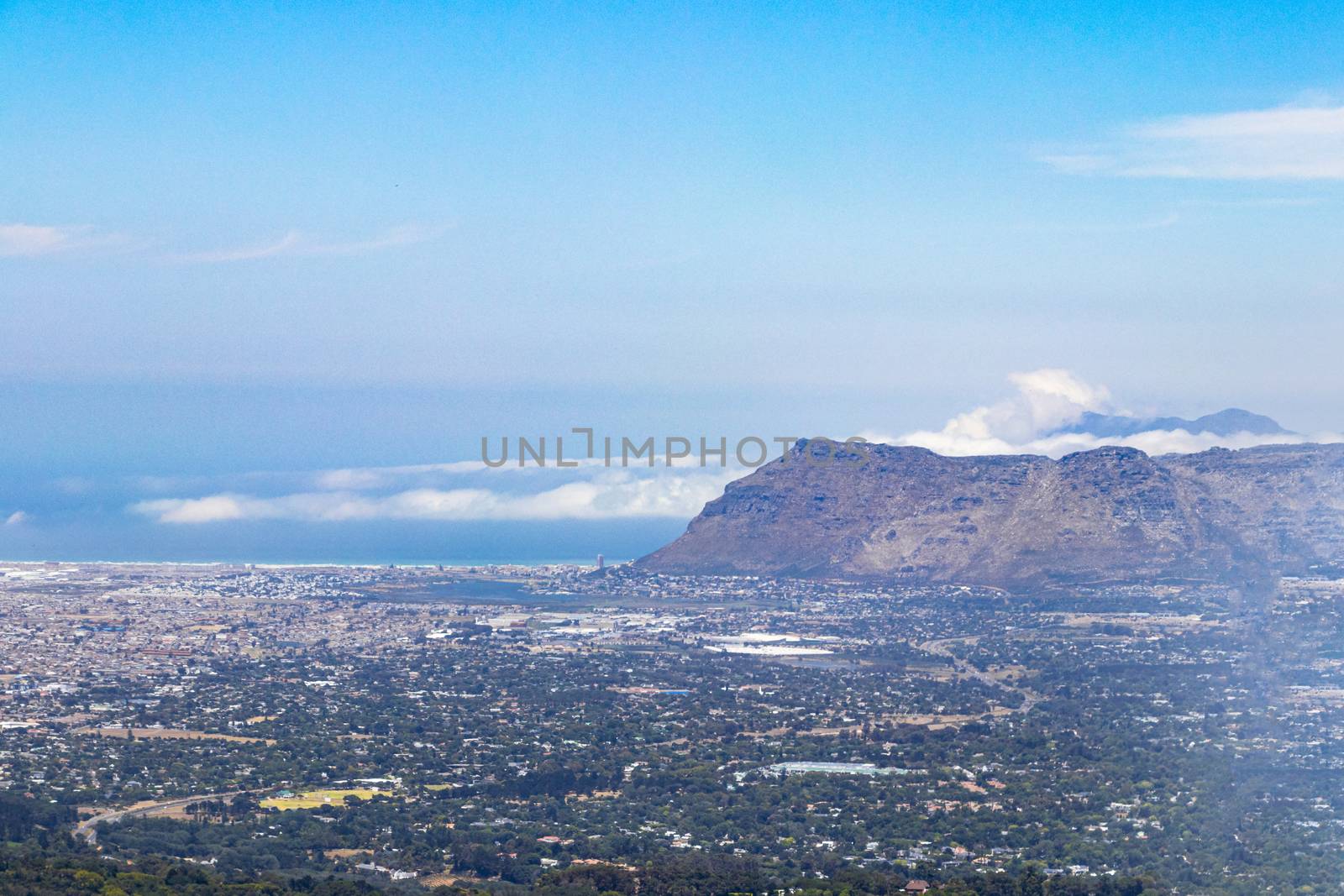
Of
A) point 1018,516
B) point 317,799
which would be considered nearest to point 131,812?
point 317,799

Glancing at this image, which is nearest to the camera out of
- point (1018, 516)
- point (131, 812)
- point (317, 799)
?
point (131, 812)

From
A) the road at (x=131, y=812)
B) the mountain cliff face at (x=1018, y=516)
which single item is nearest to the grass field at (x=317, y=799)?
the road at (x=131, y=812)

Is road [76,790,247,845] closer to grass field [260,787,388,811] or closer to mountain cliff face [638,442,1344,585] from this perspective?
grass field [260,787,388,811]

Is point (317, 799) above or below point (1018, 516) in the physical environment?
below

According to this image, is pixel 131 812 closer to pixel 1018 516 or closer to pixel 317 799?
pixel 317 799

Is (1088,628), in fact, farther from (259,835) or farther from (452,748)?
(259,835)

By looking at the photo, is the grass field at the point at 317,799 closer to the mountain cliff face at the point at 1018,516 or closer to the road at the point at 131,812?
the road at the point at 131,812
